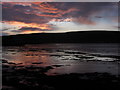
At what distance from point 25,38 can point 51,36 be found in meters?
31.7

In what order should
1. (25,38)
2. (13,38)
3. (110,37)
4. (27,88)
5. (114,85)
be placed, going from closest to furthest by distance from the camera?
(27,88), (114,85), (13,38), (25,38), (110,37)

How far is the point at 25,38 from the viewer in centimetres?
18012

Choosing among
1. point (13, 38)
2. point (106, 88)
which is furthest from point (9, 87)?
point (13, 38)

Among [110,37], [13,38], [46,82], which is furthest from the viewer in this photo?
[110,37]

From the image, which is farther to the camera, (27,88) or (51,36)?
(51,36)

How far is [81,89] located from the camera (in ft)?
40.5

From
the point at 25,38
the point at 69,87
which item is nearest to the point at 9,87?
the point at 69,87

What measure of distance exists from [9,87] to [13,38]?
156 m

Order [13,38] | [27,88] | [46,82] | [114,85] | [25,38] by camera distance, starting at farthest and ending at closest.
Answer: [25,38]
[13,38]
[46,82]
[114,85]
[27,88]

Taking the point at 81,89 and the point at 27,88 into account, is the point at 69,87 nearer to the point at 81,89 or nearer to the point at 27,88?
the point at 81,89

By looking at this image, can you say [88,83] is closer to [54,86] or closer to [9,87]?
[54,86]

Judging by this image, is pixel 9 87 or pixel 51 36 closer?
pixel 9 87

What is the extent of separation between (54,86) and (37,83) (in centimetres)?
159

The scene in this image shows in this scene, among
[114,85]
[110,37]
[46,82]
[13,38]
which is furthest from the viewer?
[110,37]
